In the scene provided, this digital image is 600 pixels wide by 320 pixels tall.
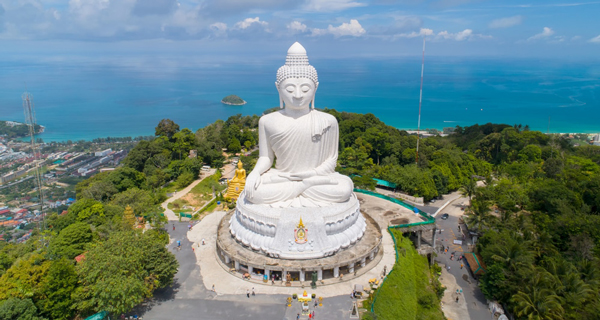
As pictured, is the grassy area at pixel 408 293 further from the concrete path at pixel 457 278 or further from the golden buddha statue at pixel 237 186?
the golden buddha statue at pixel 237 186

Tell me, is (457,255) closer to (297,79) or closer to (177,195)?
(297,79)

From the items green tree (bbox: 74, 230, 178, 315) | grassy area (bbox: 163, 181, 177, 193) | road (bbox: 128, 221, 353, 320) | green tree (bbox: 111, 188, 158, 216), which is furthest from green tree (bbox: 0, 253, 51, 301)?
grassy area (bbox: 163, 181, 177, 193)

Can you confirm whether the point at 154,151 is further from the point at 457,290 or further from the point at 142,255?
the point at 457,290

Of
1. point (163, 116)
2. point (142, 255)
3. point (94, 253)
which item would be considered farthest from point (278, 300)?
point (163, 116)

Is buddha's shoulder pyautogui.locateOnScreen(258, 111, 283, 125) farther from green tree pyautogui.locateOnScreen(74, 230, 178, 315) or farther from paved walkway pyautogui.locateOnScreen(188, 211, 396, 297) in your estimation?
green tree pyautogui.locateOnScreen(74, 230, 178, 315)

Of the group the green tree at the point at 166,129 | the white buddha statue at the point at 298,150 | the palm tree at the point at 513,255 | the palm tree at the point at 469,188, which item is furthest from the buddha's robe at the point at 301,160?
the green tree at the point at 166,129

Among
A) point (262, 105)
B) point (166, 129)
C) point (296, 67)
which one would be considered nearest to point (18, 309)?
point (296, 67)

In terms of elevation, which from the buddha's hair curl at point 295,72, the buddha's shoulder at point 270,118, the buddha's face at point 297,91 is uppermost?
the buddha's hair curl at point 295,72
